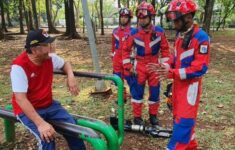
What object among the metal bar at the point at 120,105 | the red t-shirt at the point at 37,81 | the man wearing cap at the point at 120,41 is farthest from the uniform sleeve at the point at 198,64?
the man wearing cap at the point at 120,41

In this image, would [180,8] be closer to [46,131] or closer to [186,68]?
[186,68]

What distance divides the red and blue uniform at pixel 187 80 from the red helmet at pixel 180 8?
0.69 feet

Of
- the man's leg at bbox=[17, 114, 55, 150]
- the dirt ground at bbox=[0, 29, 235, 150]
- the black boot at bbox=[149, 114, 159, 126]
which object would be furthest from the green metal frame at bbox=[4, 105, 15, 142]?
the black boot at bbox=[149, 114, 159, 126]

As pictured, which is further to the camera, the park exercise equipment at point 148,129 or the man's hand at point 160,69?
the park exercise equipment at point 148,129

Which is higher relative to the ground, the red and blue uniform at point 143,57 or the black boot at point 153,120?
the red and blue uniform at point 143,57

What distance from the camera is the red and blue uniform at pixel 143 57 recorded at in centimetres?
530

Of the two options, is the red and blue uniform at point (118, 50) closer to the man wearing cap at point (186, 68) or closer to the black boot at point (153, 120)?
the black boot at point (153, 120)

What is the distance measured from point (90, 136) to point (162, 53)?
10.2ft

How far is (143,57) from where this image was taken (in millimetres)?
5336

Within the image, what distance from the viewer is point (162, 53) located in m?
5.51

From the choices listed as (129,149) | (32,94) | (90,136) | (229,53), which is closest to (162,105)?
(129,149)

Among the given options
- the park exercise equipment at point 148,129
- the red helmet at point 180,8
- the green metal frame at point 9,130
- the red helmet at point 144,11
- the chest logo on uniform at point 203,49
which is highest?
the red helmet at point 180,8

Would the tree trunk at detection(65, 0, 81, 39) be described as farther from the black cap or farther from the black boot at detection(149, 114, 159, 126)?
the black cap

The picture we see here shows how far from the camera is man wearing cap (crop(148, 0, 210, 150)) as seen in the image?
3.72 metres
